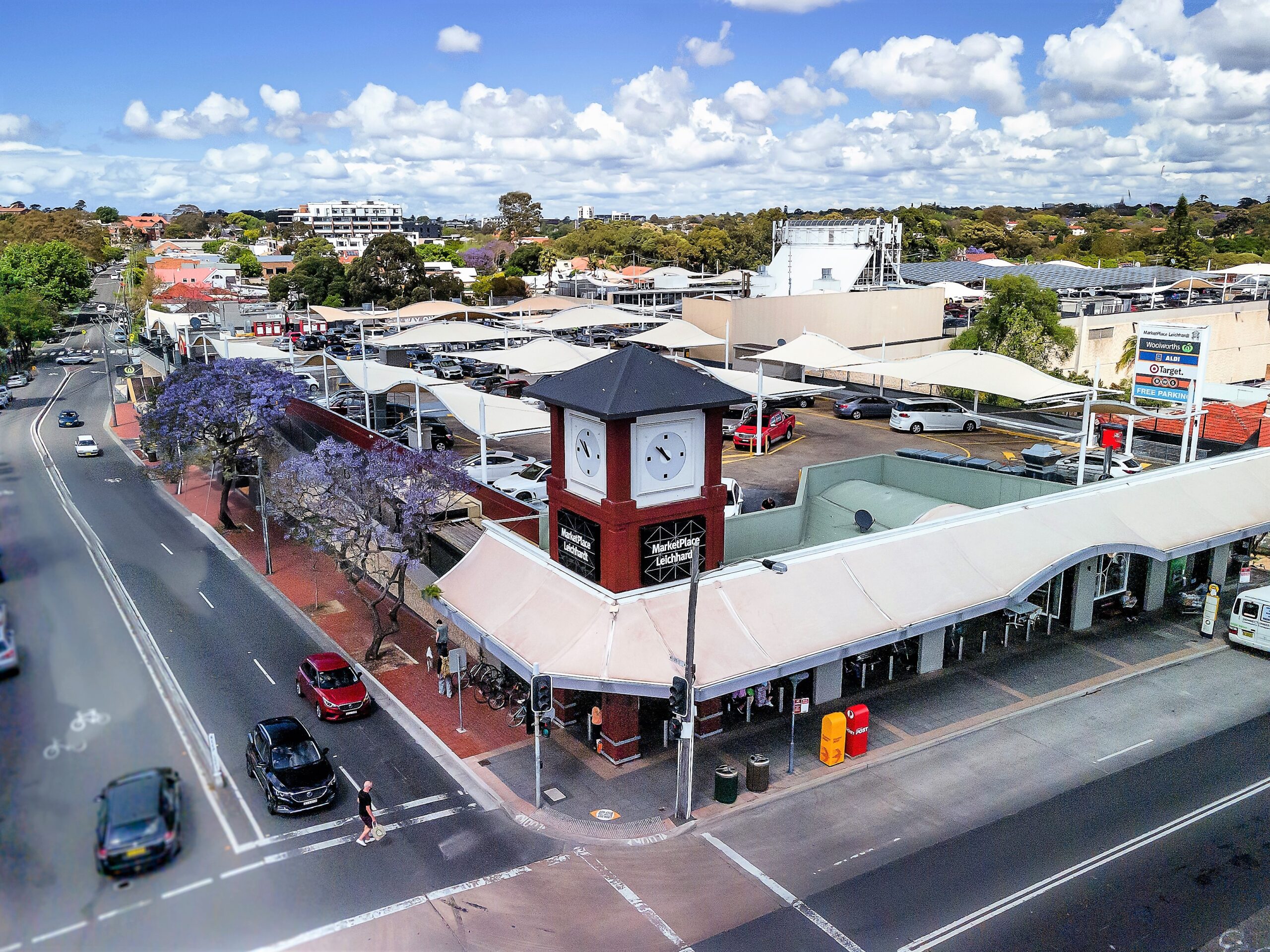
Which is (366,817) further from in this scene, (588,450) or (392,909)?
(588,450)

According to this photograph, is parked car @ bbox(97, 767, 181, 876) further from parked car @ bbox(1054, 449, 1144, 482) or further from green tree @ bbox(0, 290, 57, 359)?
green tree @ bbox(0, 290, 57, 359)

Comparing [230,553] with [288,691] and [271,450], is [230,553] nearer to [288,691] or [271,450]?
[271,450]

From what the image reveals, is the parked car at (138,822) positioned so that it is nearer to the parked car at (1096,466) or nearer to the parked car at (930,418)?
the parked car at (1096,466)

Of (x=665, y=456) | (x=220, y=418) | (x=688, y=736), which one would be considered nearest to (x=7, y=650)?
(x=688, y=736)

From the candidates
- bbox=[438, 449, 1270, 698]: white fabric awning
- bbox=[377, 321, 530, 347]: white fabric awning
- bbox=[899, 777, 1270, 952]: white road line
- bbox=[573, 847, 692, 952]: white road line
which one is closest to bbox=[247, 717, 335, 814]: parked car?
bbox=[438, 449, 1270, 698]: white fabric awning

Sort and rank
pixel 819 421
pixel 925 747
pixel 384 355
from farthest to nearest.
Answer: pixel 384 355 < pixel 819 421 < pixel 925 747

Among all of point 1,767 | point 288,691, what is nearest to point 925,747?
point 288,691
